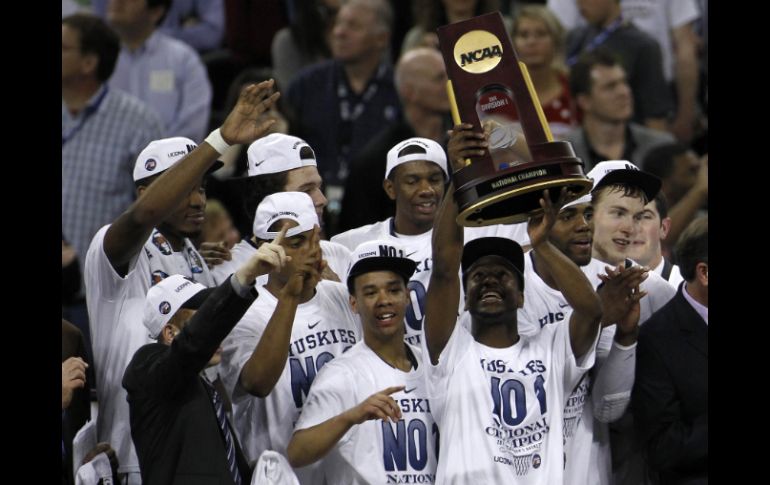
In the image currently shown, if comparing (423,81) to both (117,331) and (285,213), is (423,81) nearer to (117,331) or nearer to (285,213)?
(285,213)

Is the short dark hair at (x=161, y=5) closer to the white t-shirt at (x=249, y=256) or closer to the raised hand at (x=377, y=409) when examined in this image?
the white t-shirt at (x=249, y=256)

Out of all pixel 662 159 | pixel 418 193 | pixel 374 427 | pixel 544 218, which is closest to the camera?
pixel 544 218

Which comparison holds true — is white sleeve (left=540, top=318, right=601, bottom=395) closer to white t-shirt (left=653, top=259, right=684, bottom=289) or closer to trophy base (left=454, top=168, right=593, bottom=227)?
trophy base (left=454, top=168, right=593, bottom=227)

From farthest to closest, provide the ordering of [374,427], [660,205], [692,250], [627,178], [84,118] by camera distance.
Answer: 1. [84,118]
2. [660,205]
3. [627,178]
4. [692,250]
5. [374,427]

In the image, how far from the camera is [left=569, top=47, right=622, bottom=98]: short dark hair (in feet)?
35.3

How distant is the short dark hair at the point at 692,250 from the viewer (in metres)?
7.58

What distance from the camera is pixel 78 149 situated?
10.0 m

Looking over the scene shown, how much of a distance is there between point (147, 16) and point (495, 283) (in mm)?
4957

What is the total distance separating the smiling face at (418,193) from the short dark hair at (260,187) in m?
0.56

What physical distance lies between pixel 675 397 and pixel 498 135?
5.67ft

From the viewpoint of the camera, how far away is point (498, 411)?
6.95 metres

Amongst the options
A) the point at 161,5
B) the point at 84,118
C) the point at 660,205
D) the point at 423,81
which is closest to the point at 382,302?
the point at 660,205

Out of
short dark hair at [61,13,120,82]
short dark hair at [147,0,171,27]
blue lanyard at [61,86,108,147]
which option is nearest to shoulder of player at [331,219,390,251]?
short dark hair at [61,13,120,82]

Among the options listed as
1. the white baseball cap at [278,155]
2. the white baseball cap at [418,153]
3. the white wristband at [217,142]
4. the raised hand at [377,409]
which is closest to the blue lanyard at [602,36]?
the white baseball cap at [418,153]
